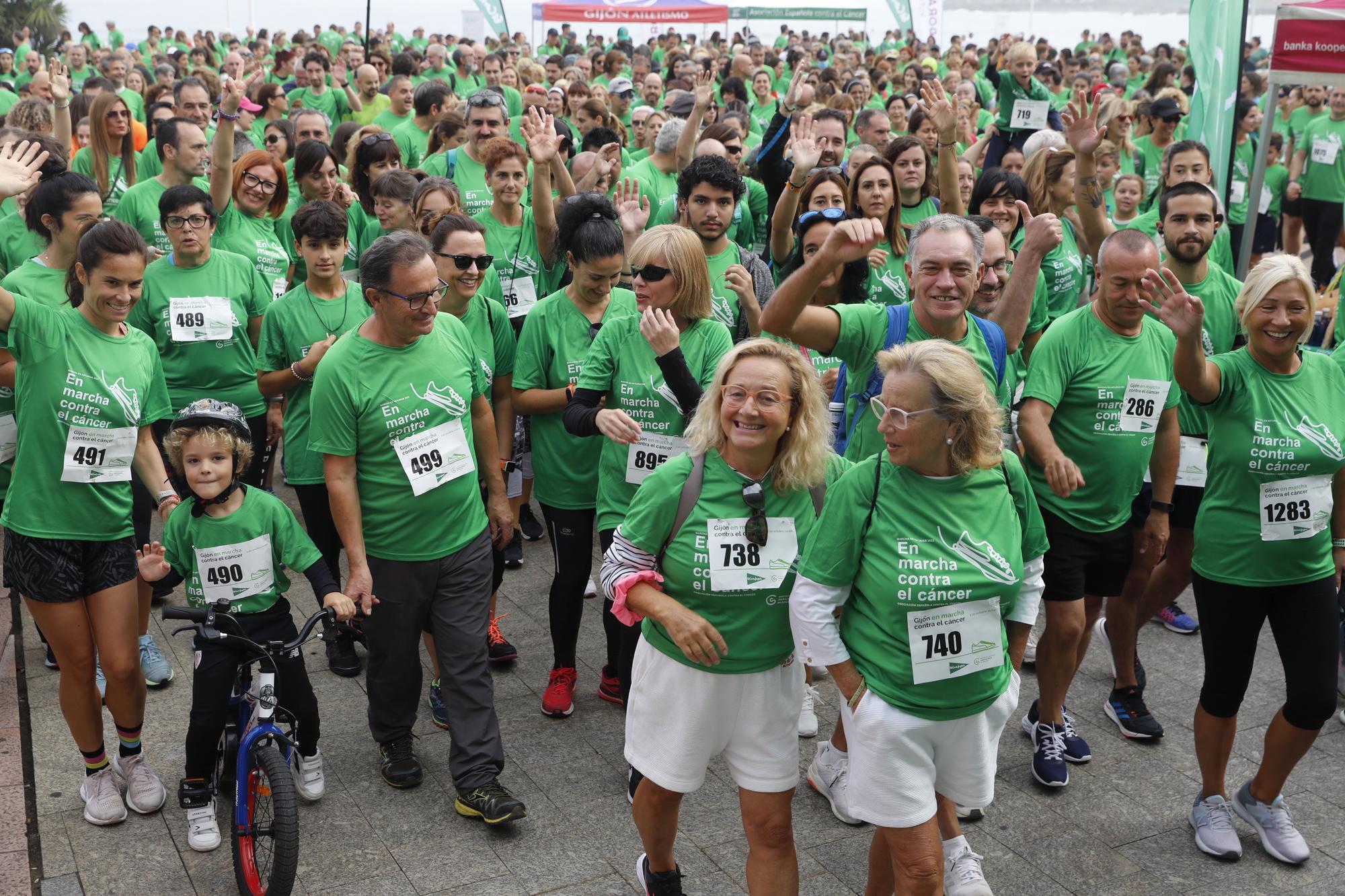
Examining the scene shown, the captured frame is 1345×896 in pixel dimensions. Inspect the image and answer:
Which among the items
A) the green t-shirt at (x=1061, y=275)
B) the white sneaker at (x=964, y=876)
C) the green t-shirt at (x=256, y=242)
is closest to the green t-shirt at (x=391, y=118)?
the green t-shirt at (x=256, y=242)

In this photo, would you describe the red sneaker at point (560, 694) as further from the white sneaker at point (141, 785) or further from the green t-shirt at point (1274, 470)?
the green t-shirt at point (1274, 470)

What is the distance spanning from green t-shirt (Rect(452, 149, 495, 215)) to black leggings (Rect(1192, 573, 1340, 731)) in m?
4.97

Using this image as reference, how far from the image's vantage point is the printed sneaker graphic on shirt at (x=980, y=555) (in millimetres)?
3129

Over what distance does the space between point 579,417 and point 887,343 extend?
1.17 meters

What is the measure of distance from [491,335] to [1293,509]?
125 inches

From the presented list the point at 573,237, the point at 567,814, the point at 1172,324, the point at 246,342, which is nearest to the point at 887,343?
the point at 1172,324

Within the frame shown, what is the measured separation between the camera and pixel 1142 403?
4500 millimetres

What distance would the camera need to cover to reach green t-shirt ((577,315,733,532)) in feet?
14.8

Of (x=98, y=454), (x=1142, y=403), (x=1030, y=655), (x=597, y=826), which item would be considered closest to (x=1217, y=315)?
(x=1142, y=403)

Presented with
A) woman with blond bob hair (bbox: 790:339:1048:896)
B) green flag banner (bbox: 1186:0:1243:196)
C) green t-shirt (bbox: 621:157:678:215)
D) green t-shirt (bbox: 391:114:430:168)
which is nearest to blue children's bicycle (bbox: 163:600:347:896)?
woman with blond bob hair (bbox: 790:339:1048:896)

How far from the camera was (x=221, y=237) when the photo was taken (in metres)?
6.50

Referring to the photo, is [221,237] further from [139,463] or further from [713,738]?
[713,738]

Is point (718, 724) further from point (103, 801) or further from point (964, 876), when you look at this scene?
point (103, 801)

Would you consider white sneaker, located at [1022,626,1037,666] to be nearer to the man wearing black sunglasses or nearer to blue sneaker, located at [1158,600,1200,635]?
blue sneaker, located at [1158,600,1200,635]
